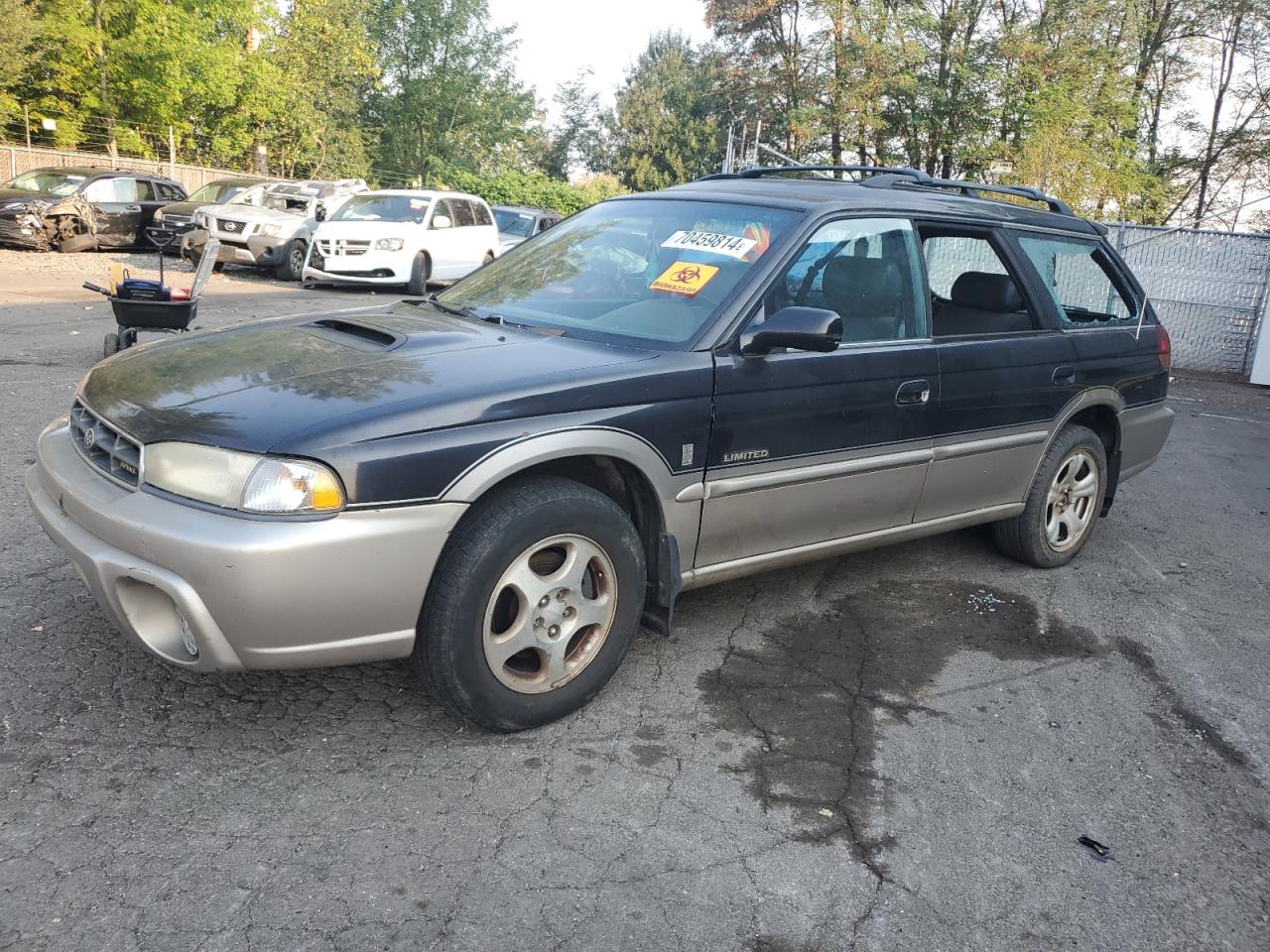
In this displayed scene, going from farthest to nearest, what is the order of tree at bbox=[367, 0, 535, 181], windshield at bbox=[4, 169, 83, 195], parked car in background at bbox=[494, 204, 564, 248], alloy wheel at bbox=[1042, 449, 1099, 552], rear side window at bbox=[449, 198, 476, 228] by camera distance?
1. tree at bbox=[367, 0, 535, 181]
2. parked car in background at bbox=[494, 204, 564, 248]
3. windshield at bbox=[4, 169, 83, 195]
4. rear side window at bbox=[449, 198, 476, 228]
5. alloy wheel at bbox=[1042, 449, 1099, 552]

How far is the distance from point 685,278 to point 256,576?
1.95 meters

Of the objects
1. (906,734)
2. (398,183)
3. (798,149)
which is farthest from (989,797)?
(398,183)

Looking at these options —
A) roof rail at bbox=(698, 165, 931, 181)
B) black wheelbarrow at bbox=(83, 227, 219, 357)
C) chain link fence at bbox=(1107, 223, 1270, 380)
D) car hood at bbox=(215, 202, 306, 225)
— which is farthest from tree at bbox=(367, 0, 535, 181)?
roof rail at bbox=(698, 165, 931, 181)

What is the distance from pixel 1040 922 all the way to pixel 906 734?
3.08 feet

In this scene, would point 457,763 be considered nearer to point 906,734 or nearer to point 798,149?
point 906,734

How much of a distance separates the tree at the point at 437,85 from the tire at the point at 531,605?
5099 centimetres

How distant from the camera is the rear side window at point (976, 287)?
472 centimetres

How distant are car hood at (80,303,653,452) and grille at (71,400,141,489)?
1.9 inches

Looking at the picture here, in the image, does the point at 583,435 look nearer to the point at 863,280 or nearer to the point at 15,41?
the point at 863,280

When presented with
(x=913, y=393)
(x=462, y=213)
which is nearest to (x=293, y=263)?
(x=462, y=213)

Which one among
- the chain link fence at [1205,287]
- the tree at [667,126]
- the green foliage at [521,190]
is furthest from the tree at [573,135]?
the chain link fence at [1205,287]

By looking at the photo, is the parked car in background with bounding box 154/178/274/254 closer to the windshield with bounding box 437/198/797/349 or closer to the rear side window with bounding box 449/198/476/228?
the rear side window with bounding box 449/198/476/228

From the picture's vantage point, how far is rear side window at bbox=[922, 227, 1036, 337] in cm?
472

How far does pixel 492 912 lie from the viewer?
2.50 m
